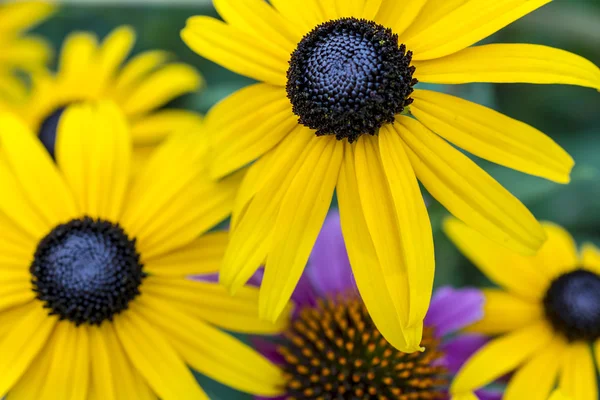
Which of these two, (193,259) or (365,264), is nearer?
(365,264)

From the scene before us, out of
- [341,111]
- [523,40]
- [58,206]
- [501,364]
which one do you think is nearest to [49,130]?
[58,206]

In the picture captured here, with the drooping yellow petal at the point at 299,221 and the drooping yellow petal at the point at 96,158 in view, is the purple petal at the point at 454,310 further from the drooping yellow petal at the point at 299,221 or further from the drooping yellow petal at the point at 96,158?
the drooping yellow petal at the point at 96,158

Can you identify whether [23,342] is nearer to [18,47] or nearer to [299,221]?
[299,221]

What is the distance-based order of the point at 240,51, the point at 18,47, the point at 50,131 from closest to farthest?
the point at 240,51 < the point at 50,131 < the point at 18,47

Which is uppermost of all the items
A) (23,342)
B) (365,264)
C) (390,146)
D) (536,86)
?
(536,86)

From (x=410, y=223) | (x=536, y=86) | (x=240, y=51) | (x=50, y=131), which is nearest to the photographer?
(x=410, y=223)

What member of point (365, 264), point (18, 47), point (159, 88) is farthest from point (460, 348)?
point (18, 47)
